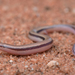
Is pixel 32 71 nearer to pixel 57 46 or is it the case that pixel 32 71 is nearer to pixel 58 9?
pixel 57 46

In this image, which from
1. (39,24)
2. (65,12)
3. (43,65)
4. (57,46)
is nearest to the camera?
(43,65)

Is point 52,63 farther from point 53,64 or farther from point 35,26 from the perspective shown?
point 35,26

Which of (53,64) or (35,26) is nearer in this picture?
(53,64)

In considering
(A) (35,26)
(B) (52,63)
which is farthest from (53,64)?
(A) (35,26)

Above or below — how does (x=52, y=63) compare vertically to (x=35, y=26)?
below

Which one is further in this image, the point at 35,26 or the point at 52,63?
the point at 35,26

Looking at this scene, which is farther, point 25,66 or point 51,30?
point 51,30

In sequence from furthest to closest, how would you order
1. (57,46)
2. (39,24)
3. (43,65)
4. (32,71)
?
(39,24)
(57,46)
(43,65)
(32,71)

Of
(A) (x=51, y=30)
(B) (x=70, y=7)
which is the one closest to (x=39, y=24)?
(A) (x=51, y=30)
